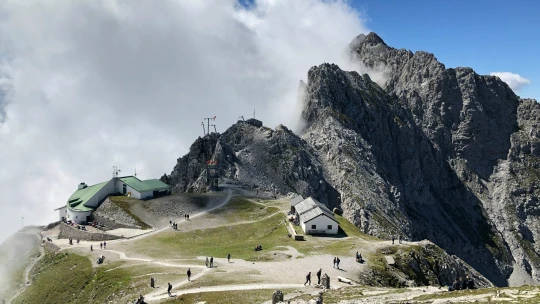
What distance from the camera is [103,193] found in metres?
143

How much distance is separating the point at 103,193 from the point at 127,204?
16.1 metres

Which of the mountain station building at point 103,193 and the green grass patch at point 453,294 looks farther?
the mountain station building at point 103,193

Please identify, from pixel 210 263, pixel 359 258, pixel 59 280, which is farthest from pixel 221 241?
pixel 359 258

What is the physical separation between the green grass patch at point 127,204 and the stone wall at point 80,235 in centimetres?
1037

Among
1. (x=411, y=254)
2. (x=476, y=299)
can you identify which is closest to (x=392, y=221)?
(x=411, y=254)

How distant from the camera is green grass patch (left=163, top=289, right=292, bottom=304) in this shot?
182ft

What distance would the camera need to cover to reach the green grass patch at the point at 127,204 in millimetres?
120100

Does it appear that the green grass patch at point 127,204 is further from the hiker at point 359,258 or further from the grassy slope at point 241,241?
the hiker at point 359,258

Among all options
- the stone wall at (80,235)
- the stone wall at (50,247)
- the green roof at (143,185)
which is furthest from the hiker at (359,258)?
the green roof at (143,185)

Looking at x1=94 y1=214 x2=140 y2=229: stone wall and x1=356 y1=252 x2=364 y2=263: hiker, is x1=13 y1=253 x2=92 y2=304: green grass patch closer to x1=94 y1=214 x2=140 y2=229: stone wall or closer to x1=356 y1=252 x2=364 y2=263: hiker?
x1=94 y1=214 x2=140 y2=229: stone wall

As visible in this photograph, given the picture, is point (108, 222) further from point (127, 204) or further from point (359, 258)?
point (359, 258)

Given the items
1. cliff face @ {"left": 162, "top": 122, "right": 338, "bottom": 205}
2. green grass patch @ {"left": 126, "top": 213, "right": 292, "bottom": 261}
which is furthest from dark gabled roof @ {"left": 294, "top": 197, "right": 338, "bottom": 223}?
cliff face @ {"left": 162, "top": 122, "right": 338, "bottom": 205}

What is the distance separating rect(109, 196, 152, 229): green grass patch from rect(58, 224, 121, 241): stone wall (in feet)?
34.0

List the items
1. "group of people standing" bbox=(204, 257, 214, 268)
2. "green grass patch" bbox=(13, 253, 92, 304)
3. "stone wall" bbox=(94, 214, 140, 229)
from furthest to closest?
"stone wall" bbox=(94, 214, 140, 229) < "green grass patch" bbox=(13, 253, 92, 304) < "group of people standing" bbox=(204, 257, 214, 268)
